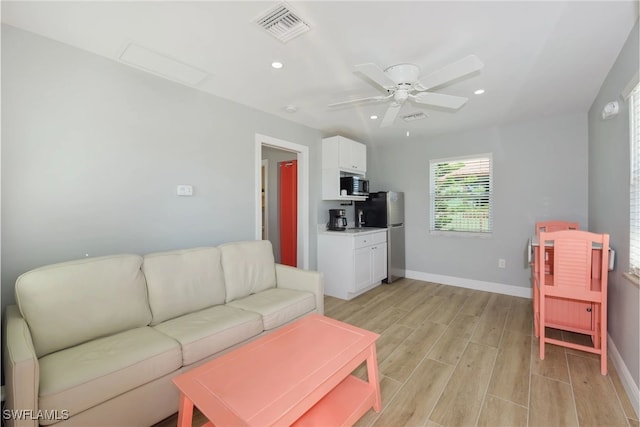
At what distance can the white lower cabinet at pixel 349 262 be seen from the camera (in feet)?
12.5

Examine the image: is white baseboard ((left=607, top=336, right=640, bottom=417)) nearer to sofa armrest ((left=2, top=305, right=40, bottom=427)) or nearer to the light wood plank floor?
the light wood plank floor

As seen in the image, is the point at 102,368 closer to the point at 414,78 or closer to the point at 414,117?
the point at 414,78

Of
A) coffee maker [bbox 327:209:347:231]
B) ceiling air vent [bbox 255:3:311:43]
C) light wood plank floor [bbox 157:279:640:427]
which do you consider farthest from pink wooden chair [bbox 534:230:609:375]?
coffee maker [bbox 327:209:347:231]

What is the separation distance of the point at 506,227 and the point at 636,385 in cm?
253

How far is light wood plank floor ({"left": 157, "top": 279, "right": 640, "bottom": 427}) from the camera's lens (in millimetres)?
1709

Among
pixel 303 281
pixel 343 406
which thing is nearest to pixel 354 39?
pixel 303 281

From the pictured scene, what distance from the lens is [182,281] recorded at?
7.33 ft

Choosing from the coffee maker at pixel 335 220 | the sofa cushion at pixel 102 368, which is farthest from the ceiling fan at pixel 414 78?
the sofa cushion at pixel 102 368

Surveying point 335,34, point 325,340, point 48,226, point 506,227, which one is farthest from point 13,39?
point 506,227

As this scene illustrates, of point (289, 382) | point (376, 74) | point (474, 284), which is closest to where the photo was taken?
point (289, 382)

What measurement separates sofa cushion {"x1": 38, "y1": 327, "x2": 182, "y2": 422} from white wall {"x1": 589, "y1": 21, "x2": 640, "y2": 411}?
2.87m

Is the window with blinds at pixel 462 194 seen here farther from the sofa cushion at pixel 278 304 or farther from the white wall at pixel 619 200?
the sofa cushion at pixel 278 304

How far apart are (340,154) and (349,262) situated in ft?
5.19

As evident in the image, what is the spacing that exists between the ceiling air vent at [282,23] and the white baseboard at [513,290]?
310 cm
